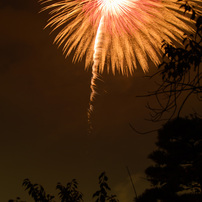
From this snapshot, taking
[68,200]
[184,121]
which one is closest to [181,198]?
[184,121]

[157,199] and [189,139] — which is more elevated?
[189,139]

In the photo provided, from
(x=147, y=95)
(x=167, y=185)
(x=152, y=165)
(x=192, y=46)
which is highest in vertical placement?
(x=152, y=165)

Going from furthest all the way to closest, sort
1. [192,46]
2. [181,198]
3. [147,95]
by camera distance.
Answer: [181,198], [192,46], [147,95]

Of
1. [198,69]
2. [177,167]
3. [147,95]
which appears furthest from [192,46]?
[177,167]

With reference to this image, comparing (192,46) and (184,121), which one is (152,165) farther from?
(192,46)

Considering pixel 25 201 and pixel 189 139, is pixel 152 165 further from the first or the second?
pixel 25 201

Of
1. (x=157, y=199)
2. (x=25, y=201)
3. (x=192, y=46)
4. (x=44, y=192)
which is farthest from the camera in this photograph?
(x=157, y=199)

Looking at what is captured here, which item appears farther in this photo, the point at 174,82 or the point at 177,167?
the point at 177,167
